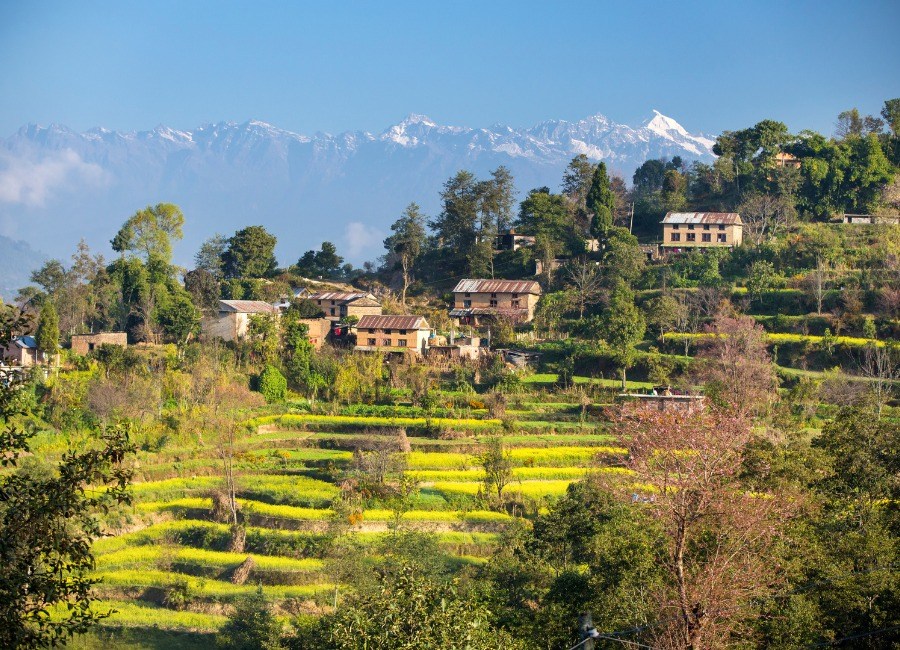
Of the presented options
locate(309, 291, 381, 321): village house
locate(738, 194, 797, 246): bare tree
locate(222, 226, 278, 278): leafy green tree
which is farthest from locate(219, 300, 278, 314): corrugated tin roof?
locate(738, 194, 797, 246): bare tree

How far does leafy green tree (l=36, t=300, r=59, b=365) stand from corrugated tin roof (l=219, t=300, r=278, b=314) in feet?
23.9

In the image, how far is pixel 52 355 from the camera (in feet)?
125

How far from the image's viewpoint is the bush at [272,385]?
37.2 m

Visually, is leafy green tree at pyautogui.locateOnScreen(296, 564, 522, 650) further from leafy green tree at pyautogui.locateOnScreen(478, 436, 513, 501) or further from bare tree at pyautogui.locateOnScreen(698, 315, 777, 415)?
bare tree at pyautogui.locateOnScreen(698, 315, 777, 415)

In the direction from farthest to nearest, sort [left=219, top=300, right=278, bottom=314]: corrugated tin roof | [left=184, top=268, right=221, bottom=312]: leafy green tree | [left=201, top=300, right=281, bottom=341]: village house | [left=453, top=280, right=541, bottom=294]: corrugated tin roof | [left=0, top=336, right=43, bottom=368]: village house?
[left=184, top=268, right=221, bottom=312]: leafy green tree → [left=453, top=280, right=541, bottom=294]: corrugated tin roof → [left=219, top=300, right=278, bottom=314]: corrugated tin roof → [left=201, top=300, right=281, bottom=341]: village house → [left=0, top=336, right=43, bottom=368]: village house

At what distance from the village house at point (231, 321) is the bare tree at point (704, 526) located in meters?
28.5

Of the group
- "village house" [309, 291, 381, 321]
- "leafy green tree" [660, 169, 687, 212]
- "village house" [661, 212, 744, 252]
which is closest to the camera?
"village house" [309, 291, 381, 321]

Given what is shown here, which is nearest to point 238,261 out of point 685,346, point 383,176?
point 685,346

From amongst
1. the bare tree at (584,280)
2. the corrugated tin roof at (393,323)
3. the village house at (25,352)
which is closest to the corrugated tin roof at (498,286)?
the bare tree at (584,280)

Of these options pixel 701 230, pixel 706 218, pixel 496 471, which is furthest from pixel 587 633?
pixel 706 218

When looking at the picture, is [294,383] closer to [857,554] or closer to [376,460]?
[376,460]

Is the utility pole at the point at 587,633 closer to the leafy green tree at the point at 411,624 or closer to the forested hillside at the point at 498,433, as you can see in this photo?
the forested hillside at the point at 498,433

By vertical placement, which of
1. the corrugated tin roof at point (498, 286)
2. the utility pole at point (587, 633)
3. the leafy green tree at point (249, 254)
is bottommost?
the utility pole at point (587, 633)

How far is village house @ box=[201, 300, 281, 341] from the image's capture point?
42.2 m
